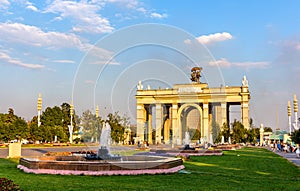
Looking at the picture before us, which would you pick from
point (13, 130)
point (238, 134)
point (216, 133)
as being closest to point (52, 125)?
point (13, 130)

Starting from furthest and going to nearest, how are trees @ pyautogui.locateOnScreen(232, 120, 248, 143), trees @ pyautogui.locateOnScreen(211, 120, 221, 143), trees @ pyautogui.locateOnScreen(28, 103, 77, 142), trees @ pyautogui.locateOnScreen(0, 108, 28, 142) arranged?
trees @ pyautogui.locateOnScreen(232, 120, 248, 143) → trees @ pyautogui.locateOnScreen(211, 120, 221, 143) → trees @ pyautogui.locateOnScreen(28, 103, 77, 142) → trees @ pyautogui.locateOnScreen(0, 108, 28, 142)

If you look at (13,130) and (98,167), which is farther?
(13,130)

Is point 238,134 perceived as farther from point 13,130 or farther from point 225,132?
point 13,130

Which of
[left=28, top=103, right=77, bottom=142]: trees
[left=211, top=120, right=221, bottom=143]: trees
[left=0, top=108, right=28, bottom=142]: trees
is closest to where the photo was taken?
[left=0, top=108, right=28, bottom=142]: trees

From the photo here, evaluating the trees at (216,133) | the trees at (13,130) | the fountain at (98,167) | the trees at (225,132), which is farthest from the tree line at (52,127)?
the trees at (225,132)

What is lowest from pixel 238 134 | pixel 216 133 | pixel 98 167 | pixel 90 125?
pixel 98 167

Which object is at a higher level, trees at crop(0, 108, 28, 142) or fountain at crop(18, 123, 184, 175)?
trees at crop(0, 108, 28, 142)

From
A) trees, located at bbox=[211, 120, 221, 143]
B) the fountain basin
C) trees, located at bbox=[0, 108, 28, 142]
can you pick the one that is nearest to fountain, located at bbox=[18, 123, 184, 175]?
the fountain basin

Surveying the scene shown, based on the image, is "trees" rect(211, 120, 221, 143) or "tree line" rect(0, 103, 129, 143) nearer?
"tree line" rect(0, 103, 129, 143)

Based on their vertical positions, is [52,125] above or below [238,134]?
above

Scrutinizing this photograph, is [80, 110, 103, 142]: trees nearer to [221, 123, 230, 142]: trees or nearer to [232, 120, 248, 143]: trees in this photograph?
[232, 120, 248, 143]: trees

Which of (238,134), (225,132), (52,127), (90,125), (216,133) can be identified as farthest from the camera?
(225,132)

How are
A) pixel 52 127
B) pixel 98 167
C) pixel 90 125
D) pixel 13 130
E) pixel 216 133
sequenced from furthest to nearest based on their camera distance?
1. pixel 52 127
2. pixel 216 133
3. pixel 13 130
4. pixel 90 125
5. pixel 98 167

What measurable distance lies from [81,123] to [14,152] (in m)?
7.13
